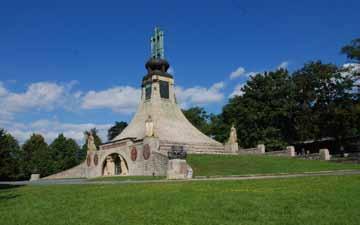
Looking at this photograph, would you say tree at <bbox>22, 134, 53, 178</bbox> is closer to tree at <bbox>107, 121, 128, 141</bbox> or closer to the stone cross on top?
tree at <bbox>107, 121, 128, 141</bbox>

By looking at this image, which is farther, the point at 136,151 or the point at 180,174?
the point at 136,151

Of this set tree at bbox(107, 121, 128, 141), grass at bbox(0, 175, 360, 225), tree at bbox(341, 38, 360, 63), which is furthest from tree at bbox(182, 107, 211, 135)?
grass at bbox(0, 175, 360, 225)

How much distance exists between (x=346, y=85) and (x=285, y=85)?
806 centimetres

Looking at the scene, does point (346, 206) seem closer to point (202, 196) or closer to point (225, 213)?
point (225, 213)

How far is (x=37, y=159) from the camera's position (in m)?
58.4

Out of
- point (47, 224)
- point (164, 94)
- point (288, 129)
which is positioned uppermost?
point (164, 94)

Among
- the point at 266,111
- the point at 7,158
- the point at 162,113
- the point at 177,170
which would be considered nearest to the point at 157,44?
the point at 162,113

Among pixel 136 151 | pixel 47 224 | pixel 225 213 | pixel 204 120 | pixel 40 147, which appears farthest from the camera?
pixel 204 120

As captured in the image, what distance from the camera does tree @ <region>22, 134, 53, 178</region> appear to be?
57.6m

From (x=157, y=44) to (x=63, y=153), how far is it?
1102 inches

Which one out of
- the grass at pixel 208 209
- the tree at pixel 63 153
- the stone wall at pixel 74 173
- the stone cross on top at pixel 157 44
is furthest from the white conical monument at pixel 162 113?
the grass at pixel 208 209

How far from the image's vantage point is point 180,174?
2075 centimetres

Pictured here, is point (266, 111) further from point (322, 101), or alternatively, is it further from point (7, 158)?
point (7, 158)

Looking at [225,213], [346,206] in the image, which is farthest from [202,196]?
[346,206]
